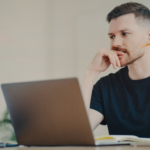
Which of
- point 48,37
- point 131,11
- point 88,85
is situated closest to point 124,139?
point 88,85

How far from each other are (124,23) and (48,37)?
50.9 inches

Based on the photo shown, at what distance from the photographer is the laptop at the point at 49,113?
2.36 ft

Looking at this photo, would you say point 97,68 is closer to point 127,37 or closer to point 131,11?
point 127,37

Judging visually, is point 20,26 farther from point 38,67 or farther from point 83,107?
point 83,107

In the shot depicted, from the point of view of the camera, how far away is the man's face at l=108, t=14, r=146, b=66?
61.0 inches

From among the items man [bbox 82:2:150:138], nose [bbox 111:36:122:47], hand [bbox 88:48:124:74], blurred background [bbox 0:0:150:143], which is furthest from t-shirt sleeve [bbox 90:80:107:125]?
blurred background [bbox 0:0:150:143]

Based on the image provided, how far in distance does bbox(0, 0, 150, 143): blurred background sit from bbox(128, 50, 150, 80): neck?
0.95m

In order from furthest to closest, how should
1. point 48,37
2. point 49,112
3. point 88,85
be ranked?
point 48,37, point 88,85, point 49,112

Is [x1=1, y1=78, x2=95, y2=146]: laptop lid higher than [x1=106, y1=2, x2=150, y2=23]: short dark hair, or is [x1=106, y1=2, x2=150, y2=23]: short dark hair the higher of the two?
[x1=106, y1=2, x2=150, y2=23]: short dark hair

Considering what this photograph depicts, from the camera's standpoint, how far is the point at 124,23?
5.12 feet

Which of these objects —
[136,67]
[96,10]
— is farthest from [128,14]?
[96,10]

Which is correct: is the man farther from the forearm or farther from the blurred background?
the blurred background

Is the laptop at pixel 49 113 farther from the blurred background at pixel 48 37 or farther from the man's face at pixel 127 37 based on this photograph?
the blurred background at pixel 48 37

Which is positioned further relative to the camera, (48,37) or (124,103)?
(48,37)
